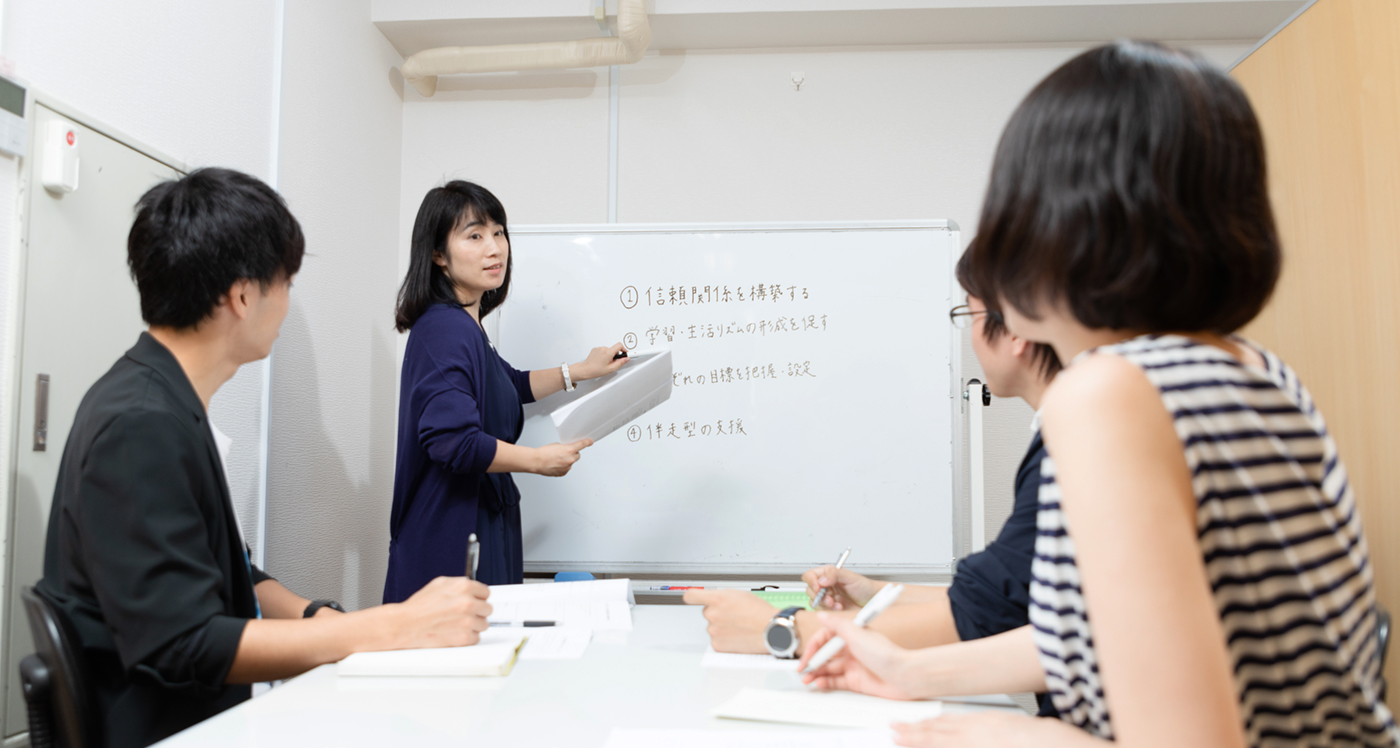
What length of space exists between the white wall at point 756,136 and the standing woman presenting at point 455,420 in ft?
2.98

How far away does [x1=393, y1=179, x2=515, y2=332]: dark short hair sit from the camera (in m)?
1.92

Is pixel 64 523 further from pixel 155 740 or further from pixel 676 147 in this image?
pixel 676 147

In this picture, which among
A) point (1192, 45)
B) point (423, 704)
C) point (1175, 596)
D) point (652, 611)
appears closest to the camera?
point (1175, 596)

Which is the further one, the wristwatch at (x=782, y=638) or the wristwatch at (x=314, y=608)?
the wristwatch at (x=314, y=608)

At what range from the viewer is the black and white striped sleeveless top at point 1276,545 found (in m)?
0.46

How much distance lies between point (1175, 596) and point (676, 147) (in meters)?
2.64

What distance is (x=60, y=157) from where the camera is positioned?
1.45m

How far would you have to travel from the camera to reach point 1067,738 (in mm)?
573

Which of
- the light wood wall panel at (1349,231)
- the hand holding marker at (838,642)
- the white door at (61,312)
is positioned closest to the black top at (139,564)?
the white door at (61,312)

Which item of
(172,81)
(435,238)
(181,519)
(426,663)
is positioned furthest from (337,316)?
(426,663)

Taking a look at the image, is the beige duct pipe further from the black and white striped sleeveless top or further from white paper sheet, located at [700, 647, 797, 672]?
the black and white striped sleeveless top

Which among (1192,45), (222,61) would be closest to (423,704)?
(222,61)

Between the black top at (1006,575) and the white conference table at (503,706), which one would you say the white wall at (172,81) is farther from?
the black top at (1006,575)

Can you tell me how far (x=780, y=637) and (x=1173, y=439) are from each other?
0.73 m
